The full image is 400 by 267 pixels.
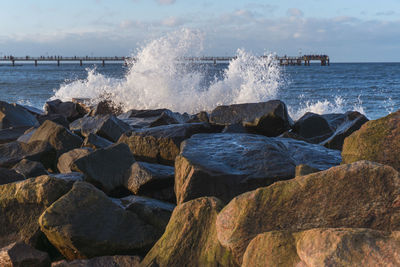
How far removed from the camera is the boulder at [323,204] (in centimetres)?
210

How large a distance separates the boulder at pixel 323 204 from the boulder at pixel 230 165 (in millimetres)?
909

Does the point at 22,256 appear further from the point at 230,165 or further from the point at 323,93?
the point at 323,93

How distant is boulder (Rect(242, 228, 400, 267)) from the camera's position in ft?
5.57

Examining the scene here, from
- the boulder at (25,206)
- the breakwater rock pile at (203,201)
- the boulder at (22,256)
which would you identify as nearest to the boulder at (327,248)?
the breakwater rock pile at (203,201)

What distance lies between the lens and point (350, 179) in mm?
2137

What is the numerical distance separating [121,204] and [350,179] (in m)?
1.64

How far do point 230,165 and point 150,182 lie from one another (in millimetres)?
697

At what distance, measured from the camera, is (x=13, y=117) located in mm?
7117

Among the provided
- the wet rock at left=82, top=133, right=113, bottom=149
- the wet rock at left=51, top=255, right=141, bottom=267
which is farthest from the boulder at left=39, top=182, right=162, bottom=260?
the wet rock at left=82, top=133, right=113, bottom=149

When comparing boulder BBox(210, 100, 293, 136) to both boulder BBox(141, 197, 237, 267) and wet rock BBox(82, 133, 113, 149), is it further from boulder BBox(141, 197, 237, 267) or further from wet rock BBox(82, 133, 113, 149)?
boulder BBox(141, 197, 237, 267)

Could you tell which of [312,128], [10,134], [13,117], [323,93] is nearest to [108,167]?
[10,134]

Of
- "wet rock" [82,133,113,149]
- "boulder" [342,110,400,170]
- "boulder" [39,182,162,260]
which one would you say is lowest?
"boulder" [39,182,162,260]

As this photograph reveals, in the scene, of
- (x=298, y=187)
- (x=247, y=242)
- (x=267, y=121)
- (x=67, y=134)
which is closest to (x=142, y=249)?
(x=247, y=242)

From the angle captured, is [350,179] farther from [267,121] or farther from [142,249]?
[267,121]
